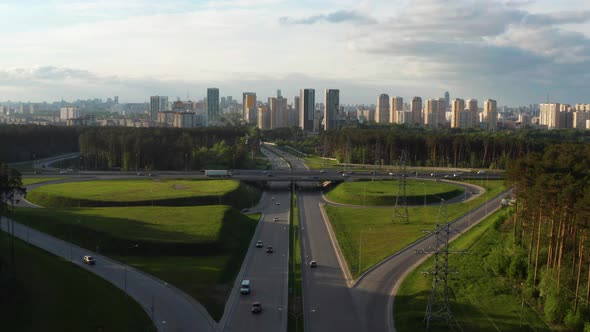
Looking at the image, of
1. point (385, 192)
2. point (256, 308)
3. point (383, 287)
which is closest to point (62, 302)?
point (256, 308)

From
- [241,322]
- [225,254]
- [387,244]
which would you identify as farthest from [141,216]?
[241,322]

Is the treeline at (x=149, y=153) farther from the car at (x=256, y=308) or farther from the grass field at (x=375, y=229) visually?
the car at (x=256, y=308)

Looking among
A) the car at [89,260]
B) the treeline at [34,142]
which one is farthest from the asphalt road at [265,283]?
the treeline at [34,142]

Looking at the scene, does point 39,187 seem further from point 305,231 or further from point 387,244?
point 387,244

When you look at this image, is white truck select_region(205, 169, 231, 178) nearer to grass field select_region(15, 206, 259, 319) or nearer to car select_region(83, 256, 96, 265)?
grass field select_region(15, 206, 259, 319)

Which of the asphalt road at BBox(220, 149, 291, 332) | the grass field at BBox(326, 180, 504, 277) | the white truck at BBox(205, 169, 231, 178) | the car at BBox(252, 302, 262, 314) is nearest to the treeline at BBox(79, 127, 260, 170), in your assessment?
the white truck at BBox(205, 169, 231, 178)

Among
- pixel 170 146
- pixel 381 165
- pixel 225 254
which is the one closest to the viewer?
pixel 225 254
